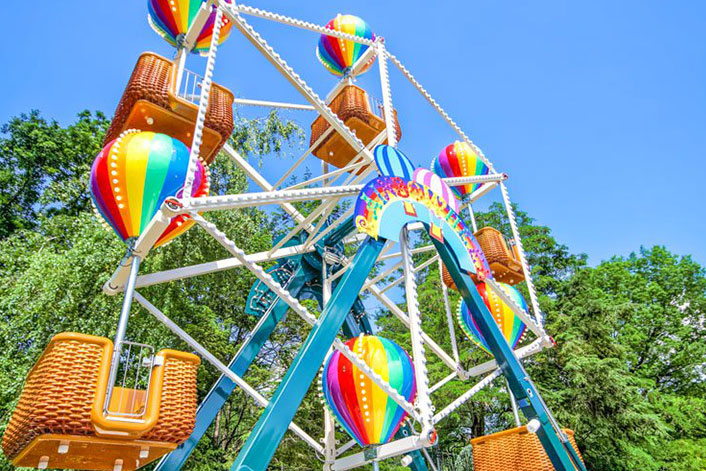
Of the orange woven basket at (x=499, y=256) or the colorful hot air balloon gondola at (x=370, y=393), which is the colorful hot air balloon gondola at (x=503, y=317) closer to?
the orange woven basket at (x=499, y=256)

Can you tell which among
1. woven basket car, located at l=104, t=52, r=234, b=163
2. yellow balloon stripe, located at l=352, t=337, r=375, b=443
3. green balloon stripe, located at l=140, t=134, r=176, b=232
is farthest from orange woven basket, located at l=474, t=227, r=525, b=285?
green balloon stripe, located at l=140, t=134, r=176, b=232

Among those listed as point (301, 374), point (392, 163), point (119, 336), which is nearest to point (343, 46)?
point (392, 163)

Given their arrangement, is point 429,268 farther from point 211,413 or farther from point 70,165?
point 211,413

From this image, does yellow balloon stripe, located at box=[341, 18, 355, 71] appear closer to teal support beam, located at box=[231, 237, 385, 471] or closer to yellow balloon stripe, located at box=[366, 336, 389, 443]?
teal support beam, located at box=[231, 237, 385, 471]

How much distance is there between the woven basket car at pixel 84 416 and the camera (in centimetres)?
281

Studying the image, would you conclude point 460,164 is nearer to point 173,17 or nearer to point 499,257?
point 499,257

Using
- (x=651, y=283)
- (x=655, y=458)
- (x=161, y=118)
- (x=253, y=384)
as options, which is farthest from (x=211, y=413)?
(x=651, y=283)

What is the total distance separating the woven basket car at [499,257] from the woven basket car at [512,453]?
2411 mm

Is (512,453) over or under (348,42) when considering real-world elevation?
under

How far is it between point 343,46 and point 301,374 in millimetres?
5792

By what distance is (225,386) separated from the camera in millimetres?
5586

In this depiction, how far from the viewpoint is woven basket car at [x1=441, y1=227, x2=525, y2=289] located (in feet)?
24.8

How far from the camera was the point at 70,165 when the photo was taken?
17.5 m

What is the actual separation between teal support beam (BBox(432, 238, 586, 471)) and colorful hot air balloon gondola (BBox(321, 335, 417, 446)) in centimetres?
106
